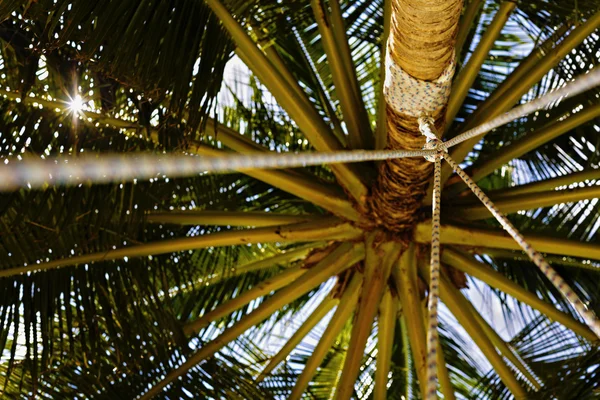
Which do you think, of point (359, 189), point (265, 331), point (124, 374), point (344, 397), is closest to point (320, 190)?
point (359, 189)

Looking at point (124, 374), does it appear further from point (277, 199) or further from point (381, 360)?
point (277, 199)

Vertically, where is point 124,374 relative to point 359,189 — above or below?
below

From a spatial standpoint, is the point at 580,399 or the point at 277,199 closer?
the point at 580,399

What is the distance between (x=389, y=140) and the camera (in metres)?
2.55

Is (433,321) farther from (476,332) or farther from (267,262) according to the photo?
(267,262)

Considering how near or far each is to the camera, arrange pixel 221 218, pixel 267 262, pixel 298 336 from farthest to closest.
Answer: pixel 267 262, pixel 298 336, pixel 221 218

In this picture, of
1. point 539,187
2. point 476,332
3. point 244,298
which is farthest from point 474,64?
point 244,298

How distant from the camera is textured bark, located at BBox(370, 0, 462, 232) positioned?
182cm

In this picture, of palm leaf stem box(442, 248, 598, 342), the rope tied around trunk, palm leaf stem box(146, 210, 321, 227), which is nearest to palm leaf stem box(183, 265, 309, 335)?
palm leaf stem box(146, 210, 321, 227)

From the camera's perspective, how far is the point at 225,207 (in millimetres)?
A: 3758

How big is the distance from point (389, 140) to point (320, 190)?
57 cm

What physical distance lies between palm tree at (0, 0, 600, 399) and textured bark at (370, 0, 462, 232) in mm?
10

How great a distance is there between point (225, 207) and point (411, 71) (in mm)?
1831


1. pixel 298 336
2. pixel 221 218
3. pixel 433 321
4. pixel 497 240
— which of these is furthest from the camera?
pixel 298 336
